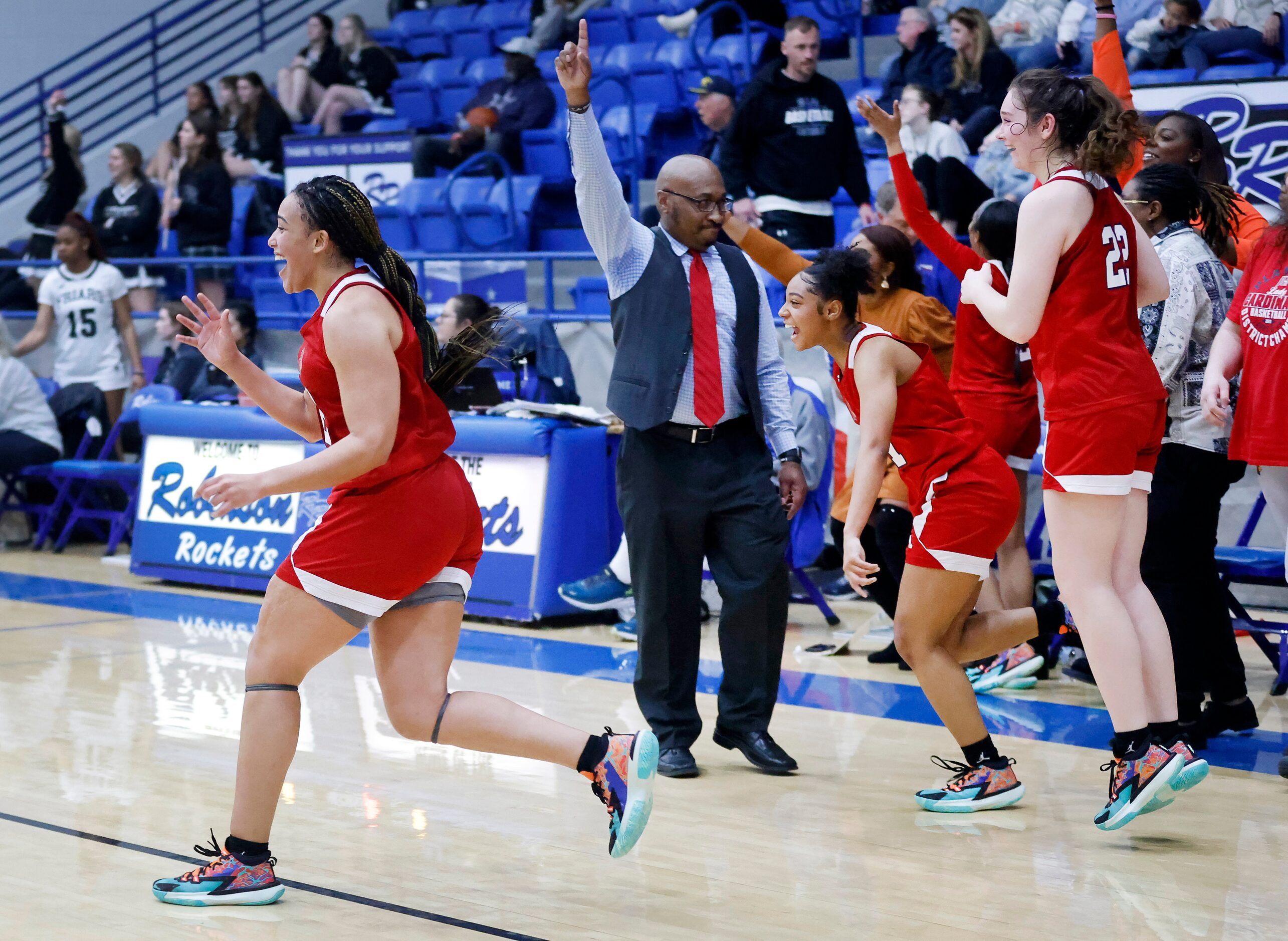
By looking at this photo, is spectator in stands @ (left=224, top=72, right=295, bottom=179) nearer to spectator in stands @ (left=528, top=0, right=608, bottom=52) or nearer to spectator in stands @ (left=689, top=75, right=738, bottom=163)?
spectator in stands @ (left=528, top=0, right=608, bottom=52)

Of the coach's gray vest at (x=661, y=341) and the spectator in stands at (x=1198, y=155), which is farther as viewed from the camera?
the spectator in stands at (x=1198, y=155)

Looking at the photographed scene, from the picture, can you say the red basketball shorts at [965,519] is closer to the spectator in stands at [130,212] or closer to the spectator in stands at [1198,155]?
the spectator in stands at [1198,155]

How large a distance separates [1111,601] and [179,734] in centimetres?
317

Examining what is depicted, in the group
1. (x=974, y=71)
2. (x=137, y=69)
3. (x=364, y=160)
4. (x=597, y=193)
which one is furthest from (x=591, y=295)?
(x=137, y=69)

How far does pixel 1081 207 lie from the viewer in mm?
3824

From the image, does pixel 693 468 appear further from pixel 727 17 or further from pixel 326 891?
pixel 727 17

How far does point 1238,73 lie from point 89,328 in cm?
737

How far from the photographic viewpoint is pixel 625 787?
343cm

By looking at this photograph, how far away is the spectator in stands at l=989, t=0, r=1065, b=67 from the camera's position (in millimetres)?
10078

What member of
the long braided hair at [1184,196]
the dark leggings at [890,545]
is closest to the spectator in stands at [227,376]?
the dark leggings at [890,545]

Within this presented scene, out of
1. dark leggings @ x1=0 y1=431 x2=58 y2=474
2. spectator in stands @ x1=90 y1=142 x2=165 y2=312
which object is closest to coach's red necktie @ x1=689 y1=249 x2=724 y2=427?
dark leggings @ x1=0 y1=431 x2=58 y2=474

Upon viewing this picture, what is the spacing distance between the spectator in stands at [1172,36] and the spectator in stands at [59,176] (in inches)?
367

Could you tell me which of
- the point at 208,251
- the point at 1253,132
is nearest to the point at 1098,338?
the point at 1253,132

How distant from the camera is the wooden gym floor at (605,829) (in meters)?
3.36
